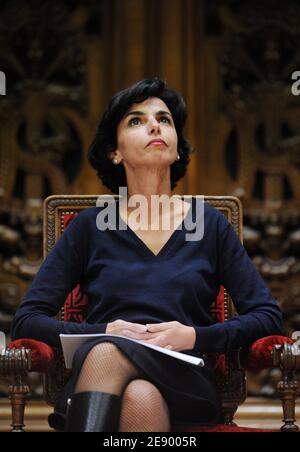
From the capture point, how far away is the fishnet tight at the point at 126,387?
215 centimetres

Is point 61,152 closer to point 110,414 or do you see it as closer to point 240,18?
point 240,18

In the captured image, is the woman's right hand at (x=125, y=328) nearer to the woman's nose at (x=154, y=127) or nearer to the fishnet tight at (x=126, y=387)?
the fishnet tight at (x=126, y=387)

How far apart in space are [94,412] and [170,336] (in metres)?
0.40

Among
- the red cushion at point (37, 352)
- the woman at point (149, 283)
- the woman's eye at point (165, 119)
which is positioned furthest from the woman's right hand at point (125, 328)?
the woman's eye at point (165, 119)

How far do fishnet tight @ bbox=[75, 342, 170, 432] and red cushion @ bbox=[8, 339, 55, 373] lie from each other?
12.5 inches

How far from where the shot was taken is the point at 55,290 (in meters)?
2.64

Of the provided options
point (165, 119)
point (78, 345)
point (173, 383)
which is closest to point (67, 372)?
point (78, 345)

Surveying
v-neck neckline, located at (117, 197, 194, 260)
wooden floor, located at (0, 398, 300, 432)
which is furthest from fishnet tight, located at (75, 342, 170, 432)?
wooden floor, located at (0, 398, 300, 432)

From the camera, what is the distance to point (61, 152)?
15.1 feet

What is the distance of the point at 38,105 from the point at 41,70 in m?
0.18

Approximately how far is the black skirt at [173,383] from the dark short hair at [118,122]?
2.21 ft

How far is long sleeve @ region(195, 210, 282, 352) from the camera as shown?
2502 mm

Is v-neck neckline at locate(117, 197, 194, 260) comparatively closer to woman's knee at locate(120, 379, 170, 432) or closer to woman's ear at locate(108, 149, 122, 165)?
woman's ear at locate(108, 149, 122, 165)

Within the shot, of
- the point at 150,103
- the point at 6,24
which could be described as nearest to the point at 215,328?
the point at 150,103
